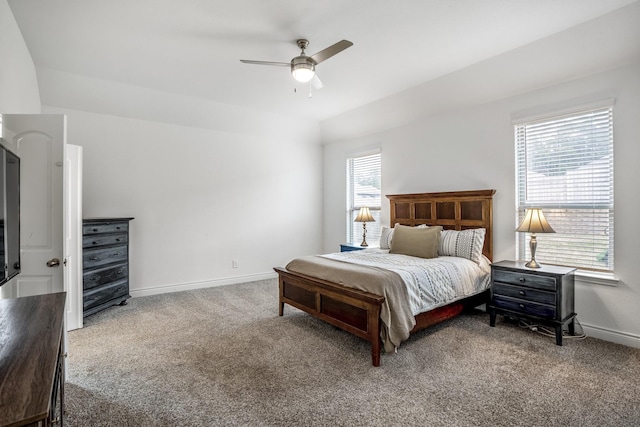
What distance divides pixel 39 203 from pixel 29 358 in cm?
174

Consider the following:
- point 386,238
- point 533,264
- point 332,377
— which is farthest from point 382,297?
point 386,238

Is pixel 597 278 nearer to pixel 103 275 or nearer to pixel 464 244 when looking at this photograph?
pixel 464 244

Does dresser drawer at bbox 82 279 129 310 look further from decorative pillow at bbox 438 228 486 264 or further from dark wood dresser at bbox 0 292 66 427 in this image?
decorative pillow at bbox 438 228 486 264

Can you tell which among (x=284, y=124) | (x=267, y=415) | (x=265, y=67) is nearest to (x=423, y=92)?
(x=265, y=67)

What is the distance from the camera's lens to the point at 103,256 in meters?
3.86

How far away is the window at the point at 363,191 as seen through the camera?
5.59 meters

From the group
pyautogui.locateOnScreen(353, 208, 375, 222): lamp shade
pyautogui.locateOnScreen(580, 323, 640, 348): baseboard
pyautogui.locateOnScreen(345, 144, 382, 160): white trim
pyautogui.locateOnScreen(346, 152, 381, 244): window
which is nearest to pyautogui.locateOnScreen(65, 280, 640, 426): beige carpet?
Result: pyautogui.locateOnScreen(580, 323, 640, 348): baseboard

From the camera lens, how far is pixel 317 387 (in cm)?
227

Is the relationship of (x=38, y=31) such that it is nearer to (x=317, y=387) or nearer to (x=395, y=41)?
(x=395, y=41)

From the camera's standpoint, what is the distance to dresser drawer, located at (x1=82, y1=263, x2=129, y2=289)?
3633 millimetres

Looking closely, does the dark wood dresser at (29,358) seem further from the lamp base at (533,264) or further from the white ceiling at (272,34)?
the lamp base at (533,264)

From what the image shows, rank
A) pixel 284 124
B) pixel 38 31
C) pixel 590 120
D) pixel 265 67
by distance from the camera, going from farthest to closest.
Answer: pixel 284 124, pixel 265 67, pixel 590 120, pixel 38 31

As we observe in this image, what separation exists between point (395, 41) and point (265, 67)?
56.9 inches

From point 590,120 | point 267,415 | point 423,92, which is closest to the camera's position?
point 267,415
